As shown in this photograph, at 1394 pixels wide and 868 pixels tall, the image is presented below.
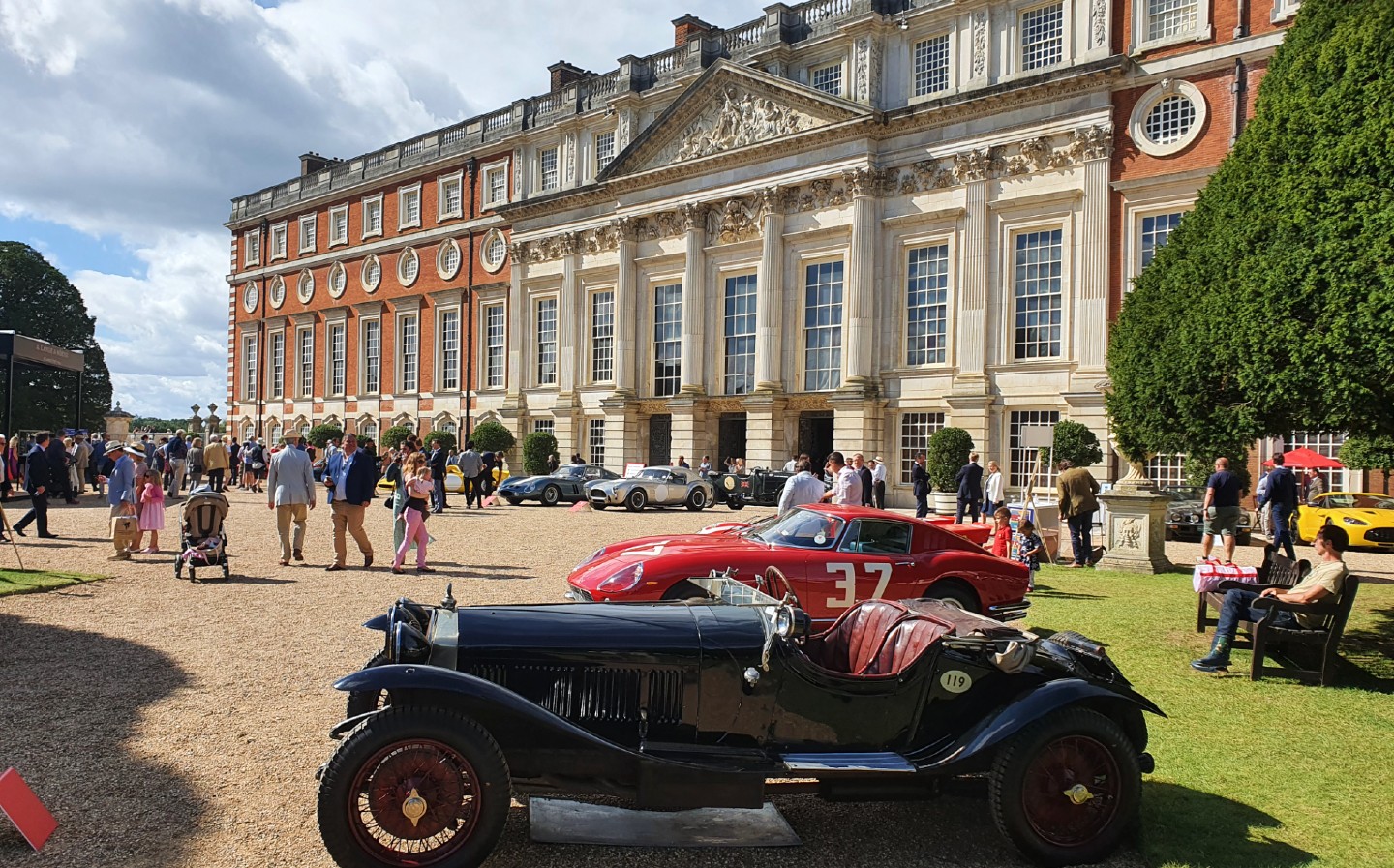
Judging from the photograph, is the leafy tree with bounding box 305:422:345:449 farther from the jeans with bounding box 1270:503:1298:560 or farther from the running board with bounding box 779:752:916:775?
the running board with bounding box 779:752:916:775

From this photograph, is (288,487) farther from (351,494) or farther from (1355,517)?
(1355,517)

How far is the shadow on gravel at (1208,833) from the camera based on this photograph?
177 inches

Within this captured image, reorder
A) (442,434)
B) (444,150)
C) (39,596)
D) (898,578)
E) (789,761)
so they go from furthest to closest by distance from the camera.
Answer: (444,150) < (442,434) < (39,596) < (898,578) < (789,761)

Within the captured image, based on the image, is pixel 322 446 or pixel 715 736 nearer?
pixel 715 736

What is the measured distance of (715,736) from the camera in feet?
15.0

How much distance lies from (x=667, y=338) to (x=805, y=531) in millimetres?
27664

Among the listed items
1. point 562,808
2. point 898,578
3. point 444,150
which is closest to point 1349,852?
point 562,808

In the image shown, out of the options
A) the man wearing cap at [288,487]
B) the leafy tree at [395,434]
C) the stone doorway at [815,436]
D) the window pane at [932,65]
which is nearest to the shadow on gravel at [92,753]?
the man wearing cap at [288,487]

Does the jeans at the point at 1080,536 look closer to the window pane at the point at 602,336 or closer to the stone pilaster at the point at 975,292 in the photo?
the stone pilaster at the point at 975,292

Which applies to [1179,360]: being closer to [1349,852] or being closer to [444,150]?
[1349,852]

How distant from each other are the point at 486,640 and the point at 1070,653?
2.95m

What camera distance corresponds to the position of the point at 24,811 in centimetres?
429

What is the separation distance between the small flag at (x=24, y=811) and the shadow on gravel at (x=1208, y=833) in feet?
16.5

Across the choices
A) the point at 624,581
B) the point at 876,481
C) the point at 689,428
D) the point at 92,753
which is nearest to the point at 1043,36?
the point at 876,481
